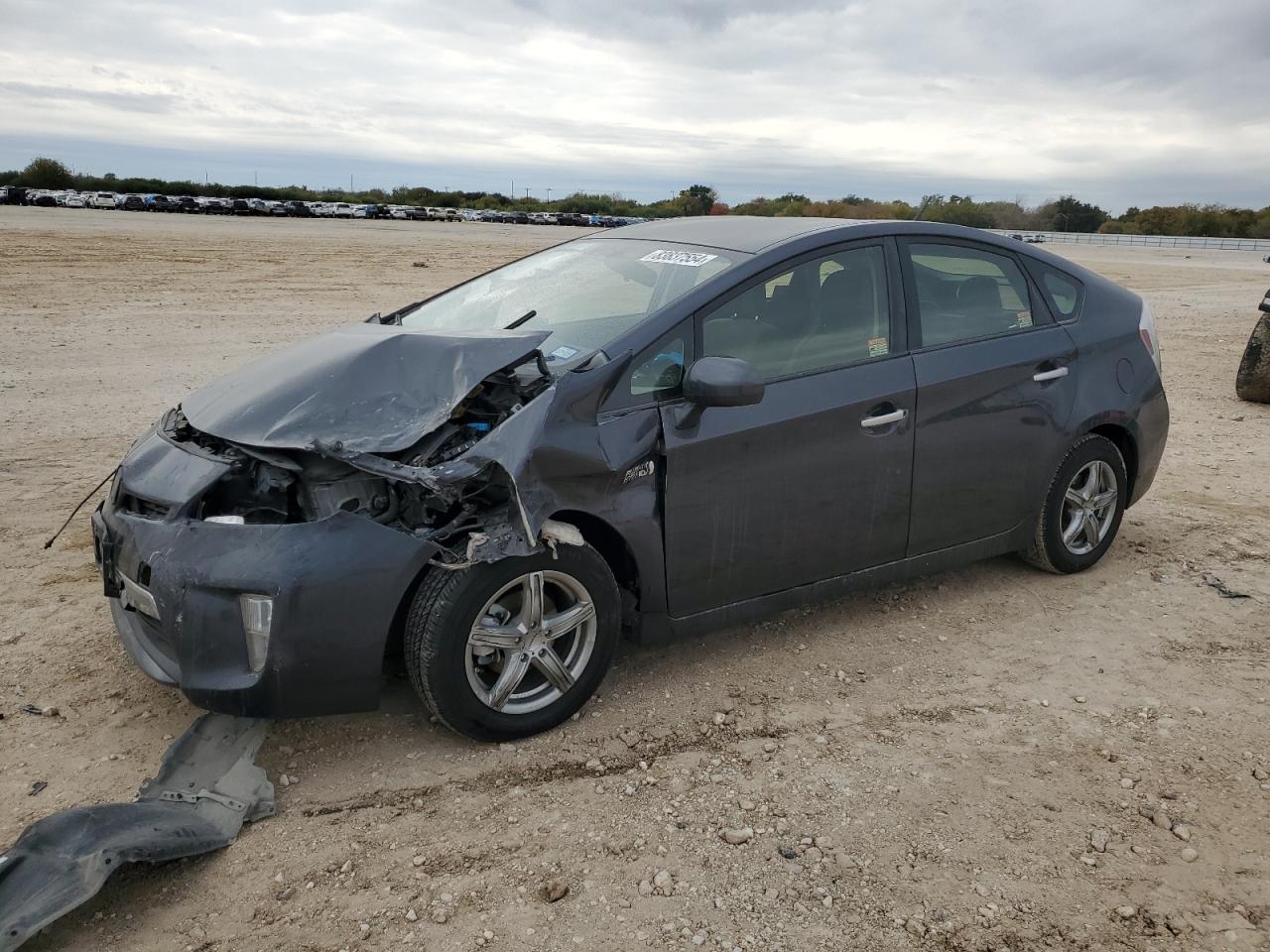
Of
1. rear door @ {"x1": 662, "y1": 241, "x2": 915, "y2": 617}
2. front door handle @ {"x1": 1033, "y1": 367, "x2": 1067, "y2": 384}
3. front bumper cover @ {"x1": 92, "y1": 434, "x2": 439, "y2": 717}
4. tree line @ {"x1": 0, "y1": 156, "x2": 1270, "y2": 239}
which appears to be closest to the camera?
front bumper cover @ {"x1": 92, "y1": 434, "x2": 439, "y2": 717}

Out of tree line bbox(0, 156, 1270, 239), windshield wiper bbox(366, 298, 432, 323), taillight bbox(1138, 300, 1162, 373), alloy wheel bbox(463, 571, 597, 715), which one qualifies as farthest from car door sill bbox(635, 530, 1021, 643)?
tree line bbox(0, 156, 1270, 239)

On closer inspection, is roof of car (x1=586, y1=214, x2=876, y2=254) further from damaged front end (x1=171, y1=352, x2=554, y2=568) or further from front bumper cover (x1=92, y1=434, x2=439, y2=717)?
front bumper cover (x1=92, y1=434, x2=439, y2=717)

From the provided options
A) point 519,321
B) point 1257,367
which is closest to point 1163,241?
point 1257,367

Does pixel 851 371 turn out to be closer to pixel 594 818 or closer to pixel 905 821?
pixel 905 821

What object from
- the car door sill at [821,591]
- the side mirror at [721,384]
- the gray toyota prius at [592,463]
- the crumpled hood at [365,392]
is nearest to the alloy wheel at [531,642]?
the gray toyota prius at [592,463]

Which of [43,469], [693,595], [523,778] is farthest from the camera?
[43,469]

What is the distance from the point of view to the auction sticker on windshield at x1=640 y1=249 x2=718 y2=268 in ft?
13.5

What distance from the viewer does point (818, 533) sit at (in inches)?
160

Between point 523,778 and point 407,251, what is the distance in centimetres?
2647

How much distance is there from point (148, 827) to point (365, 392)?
1501 mm

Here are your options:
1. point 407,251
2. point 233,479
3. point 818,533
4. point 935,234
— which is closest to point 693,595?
point 818,533

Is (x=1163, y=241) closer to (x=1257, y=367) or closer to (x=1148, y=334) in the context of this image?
(x=1257, y=367)

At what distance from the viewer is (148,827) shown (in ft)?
9.37

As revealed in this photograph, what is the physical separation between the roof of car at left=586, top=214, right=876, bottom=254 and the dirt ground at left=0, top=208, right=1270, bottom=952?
1697 millimetres
